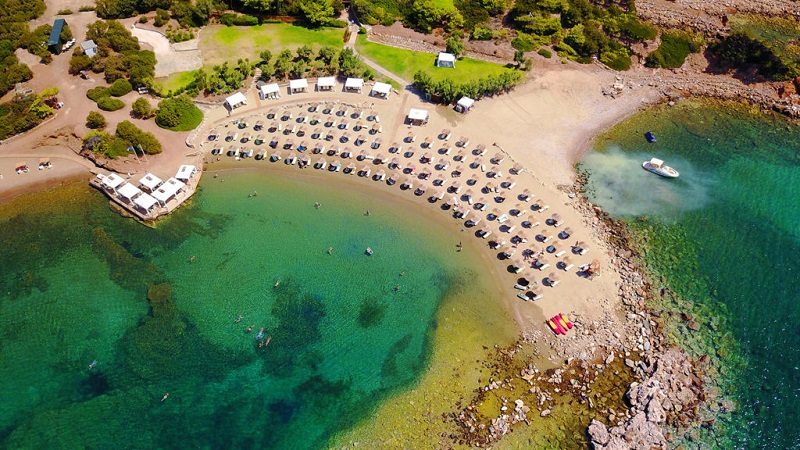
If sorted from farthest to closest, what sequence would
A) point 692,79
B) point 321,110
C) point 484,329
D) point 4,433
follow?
1. point 692,79
2. point 321,110
3. point 484,329
4. point 4,433

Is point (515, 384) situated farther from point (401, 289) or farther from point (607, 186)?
point (607, 186)

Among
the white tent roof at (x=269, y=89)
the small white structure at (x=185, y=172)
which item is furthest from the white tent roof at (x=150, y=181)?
the white tent roof at (x=269, y=89)

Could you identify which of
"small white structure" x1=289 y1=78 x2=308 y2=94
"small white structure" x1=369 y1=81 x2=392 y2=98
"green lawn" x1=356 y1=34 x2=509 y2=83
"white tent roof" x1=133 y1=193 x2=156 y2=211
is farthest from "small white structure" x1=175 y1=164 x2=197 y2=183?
"green lawn" x1=356 y1=34 x2=509 y2=83

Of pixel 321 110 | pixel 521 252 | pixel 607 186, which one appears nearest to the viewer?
pixel 521 252

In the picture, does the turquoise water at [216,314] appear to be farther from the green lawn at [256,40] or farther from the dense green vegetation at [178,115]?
the green lawn at [256,40]

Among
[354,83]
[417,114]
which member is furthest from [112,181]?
[417,114]

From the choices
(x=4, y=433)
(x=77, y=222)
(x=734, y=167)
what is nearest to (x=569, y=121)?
(x=734, y=167)

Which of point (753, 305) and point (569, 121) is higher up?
point (569, 121)

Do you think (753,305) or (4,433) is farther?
(753,305)
